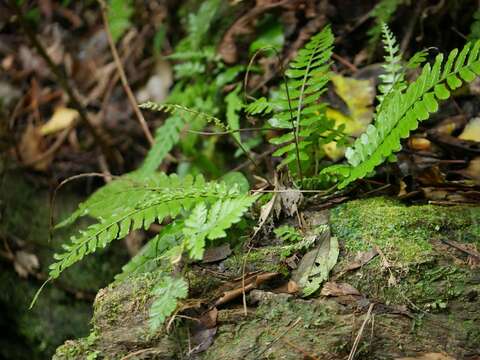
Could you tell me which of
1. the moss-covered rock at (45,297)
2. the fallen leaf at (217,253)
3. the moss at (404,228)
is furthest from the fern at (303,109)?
the moss-covered rock at (45,297)

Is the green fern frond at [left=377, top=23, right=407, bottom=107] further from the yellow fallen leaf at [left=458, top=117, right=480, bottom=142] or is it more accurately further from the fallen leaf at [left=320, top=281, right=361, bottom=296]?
the fallen leaf at [left=320, top=281, right=361, bottom=296]

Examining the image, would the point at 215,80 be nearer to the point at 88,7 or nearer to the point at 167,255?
the point at 167,255

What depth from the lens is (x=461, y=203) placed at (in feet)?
6.57

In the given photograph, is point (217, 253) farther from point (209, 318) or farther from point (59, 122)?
point (59, 122)

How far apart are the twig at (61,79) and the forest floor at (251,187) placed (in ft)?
0.07

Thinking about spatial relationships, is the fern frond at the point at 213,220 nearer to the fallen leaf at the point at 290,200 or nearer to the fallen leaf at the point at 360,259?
the fallen leaf at the point at 290,200

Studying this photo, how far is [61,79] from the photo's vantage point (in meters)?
3.56

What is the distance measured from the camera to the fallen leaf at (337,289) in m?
1.76

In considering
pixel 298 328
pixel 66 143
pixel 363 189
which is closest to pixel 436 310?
pixel 298 328

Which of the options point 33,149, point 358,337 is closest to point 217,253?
point 358,337

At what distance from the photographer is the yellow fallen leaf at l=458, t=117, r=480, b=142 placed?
242 centimetres

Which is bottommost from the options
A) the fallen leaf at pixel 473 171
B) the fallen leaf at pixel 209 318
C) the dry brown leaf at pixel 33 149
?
the dry brown leaf at pixel 33 149

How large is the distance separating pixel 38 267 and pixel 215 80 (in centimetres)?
199

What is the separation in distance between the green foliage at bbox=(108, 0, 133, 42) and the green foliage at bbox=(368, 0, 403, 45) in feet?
7.51
